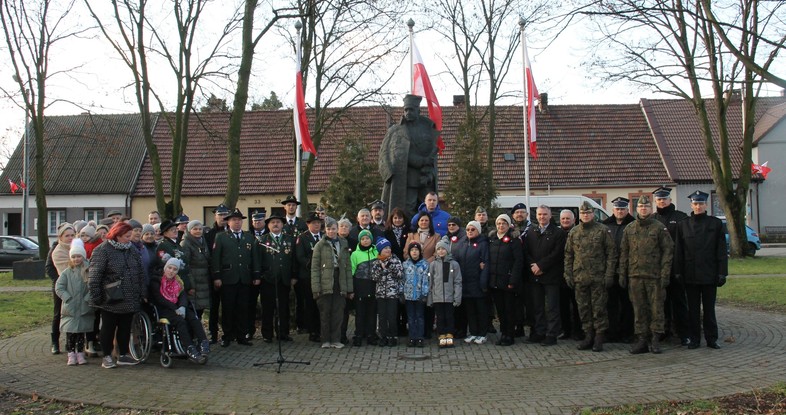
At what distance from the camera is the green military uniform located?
9.71 meters

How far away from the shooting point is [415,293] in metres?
9.46

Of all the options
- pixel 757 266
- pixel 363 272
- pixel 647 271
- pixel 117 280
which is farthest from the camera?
pixel 757 266

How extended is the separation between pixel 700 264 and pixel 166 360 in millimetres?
6687

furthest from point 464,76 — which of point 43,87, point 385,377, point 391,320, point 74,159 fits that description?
point 74,159

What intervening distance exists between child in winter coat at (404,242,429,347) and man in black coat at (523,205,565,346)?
1.44m

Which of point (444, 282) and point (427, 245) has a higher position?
point (427, 245)

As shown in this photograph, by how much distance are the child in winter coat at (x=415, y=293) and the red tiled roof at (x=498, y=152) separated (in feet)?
71.3

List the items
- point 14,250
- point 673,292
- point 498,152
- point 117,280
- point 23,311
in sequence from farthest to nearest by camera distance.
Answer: point 498,152 → point 14,250 → point 23,311 → point 673,292 → point 117,280

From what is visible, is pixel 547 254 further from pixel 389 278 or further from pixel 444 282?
pixel 389 278

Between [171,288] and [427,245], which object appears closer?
[171,288]

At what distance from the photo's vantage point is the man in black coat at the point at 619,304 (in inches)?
369

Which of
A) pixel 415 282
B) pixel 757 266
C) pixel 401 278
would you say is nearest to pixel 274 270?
pixel 401 278

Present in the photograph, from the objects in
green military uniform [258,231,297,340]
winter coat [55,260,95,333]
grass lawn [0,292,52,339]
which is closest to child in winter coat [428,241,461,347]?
green military uniform [258,231,297,340]

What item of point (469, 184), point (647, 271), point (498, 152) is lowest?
point (647, 271)
